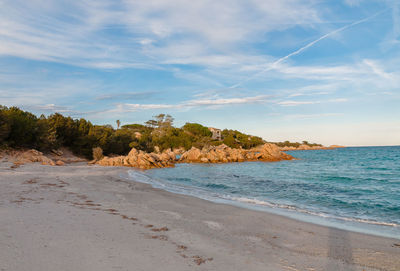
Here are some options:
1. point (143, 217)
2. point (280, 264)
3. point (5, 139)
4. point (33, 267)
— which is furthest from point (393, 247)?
point (5, 139)

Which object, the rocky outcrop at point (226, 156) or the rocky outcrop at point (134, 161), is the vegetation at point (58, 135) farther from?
the rocky outcrop at point (226, 156)

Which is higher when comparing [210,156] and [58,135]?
[58,135]

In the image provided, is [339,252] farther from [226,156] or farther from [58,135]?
[226,156]

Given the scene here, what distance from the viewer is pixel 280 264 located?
13.0 feet

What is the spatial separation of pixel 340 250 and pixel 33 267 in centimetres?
497

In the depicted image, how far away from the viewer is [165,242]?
4.56 meters

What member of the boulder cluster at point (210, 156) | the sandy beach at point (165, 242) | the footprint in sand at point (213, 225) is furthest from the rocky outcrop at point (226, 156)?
the footprint in sand at point (213, 225)

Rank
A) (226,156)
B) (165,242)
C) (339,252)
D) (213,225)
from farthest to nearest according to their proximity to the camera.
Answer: (226,156) → (213,225) → (339,252) → (165,242)

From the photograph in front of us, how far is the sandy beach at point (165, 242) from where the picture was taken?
140 inches

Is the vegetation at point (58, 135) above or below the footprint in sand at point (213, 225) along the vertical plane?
above

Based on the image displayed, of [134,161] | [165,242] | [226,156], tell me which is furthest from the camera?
[226,156]

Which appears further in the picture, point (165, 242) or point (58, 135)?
point (58, 135)

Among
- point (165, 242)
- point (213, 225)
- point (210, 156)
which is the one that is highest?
point (210, 156)

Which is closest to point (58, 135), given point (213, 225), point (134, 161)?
point (134, 161)
